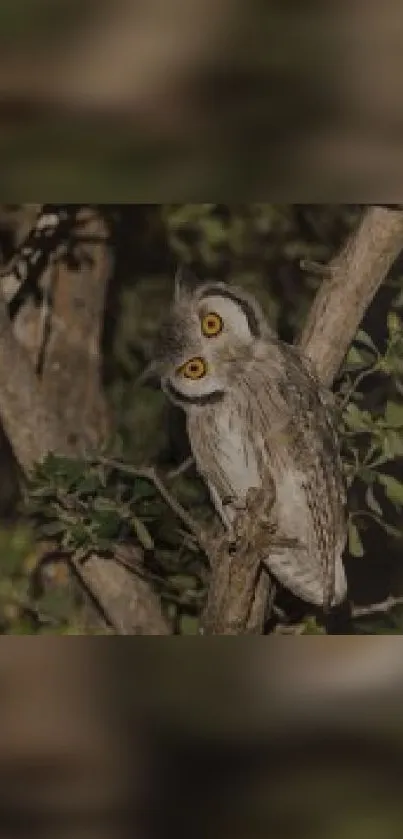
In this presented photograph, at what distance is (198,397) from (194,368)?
0.07 ft

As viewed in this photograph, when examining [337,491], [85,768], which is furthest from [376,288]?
[85,768]

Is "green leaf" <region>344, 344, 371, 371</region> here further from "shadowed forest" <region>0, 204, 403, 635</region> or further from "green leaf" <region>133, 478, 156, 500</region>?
"green leaf" <region>133, 478, 156, 500</region>

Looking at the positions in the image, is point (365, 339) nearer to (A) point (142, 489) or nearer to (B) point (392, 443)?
(B) point (392, 443)

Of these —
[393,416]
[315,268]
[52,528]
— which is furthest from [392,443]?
[52,528]

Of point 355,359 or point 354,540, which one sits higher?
→ point 355,359

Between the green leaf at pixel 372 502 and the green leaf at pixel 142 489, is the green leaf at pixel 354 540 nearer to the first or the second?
the green leaf at pixel 372 502

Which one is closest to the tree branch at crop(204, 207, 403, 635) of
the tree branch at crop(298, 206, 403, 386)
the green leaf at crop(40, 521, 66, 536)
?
the tree branch at crop(298, 206, 403, 386)

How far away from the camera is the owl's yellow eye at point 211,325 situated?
862 millimetres

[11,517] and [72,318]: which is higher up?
[72,318]

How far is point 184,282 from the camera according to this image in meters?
0.88

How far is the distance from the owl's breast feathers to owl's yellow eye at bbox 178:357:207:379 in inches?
0.8

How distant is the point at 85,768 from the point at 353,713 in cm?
17
